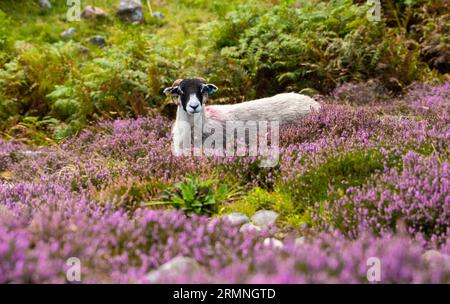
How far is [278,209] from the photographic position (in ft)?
17.4

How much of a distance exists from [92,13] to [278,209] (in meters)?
13.6

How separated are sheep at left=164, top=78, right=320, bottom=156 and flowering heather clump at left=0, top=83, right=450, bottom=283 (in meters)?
0.37

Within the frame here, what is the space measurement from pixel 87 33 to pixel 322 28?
824 centimetres

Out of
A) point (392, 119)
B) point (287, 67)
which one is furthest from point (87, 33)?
point (392, 119)

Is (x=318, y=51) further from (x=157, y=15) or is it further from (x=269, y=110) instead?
(x=157, y=15)

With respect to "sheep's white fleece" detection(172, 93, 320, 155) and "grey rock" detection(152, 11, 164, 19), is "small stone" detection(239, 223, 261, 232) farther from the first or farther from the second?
"grey rock" detection(152, 11, 164, 19)

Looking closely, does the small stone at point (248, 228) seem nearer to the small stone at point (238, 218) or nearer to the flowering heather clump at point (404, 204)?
the small stone at point (238, 218)

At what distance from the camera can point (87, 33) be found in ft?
52.6

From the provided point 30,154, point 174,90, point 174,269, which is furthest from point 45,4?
point 174,269

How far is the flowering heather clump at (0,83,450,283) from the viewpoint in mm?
3285

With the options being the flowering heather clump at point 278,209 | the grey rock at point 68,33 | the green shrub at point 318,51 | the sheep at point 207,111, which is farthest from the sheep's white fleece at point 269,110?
the grey rock at point 68,33

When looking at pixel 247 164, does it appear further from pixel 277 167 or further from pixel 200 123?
pixel 200 123

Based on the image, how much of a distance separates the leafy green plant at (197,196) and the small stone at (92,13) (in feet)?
42.4

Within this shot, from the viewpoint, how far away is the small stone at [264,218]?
5.04 metres
